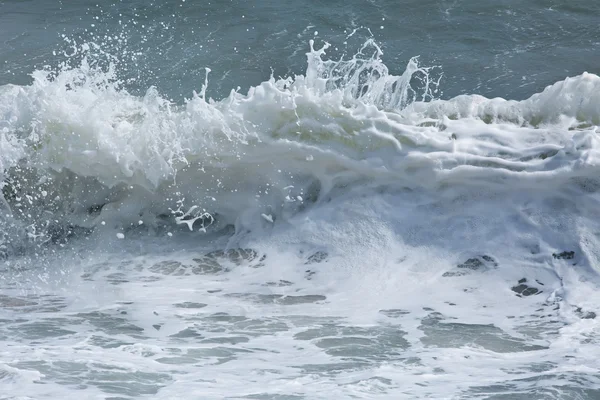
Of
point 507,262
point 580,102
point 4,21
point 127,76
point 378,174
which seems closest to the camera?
point 507,262

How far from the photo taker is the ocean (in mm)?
4914

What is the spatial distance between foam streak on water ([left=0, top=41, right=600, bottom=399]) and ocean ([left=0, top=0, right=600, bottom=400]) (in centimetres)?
2

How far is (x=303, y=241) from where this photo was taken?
273 inches

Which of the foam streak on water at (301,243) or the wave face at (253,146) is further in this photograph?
the wave face at (253,146)

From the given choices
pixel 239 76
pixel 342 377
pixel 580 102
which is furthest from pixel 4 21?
pixel 342 377

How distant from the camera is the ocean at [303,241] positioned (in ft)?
16.1

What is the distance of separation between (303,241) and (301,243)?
0.02 m

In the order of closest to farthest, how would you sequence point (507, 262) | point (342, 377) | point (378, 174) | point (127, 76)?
1. point (342, 377)
2. point (507, 262)
3. point (378, 174)
4. point (127, 76)

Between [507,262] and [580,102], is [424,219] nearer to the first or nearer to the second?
[507,262]

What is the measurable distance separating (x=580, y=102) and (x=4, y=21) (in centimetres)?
700

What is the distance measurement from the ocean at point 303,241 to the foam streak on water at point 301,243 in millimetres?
17

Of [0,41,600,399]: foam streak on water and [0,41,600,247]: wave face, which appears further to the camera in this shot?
[0,41,600,247]: wave face

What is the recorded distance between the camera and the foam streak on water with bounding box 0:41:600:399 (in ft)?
16.2

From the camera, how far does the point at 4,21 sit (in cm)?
1118
